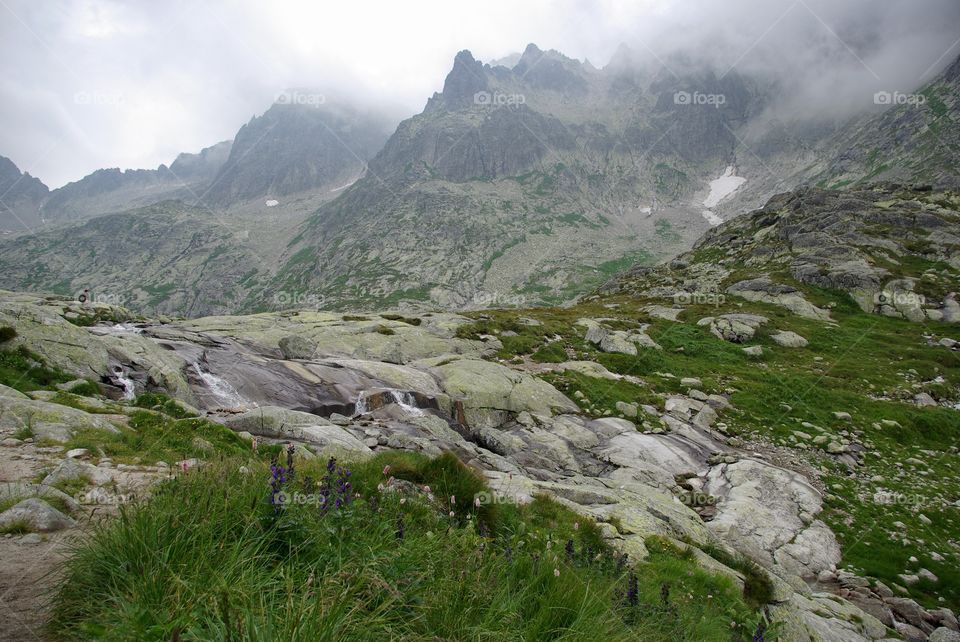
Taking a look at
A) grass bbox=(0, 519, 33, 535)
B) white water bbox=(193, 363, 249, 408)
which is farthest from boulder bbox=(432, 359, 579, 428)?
grass bbox=(0, 519, 33, 535)

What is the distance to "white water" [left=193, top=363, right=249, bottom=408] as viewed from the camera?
61.3 feet

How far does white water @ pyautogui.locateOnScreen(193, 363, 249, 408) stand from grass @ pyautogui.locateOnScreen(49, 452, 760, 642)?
52.6 feet

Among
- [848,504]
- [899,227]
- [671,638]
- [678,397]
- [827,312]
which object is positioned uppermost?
[899,227]

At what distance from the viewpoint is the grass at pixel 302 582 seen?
2.53 meters

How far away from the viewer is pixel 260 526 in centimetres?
362

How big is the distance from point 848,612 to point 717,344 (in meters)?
33.1

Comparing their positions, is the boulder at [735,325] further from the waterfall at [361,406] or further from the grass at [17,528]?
the grass at [17,528]

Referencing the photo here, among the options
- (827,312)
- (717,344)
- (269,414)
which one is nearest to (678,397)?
(717,344)

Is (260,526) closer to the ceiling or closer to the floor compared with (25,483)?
closer to the ceiling

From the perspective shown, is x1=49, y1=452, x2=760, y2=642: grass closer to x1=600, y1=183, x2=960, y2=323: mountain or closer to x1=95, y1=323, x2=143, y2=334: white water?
x1=95, y1=323, x2=143, y2=334: white water

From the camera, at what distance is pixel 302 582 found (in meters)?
3.15

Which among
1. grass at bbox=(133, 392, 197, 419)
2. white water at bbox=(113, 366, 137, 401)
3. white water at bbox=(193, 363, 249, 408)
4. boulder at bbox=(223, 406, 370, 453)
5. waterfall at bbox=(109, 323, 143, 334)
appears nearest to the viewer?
boulder at bbox=(223, 406, 370, 453)

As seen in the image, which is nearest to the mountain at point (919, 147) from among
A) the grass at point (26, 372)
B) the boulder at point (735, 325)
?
the boulder at point (735, 325)

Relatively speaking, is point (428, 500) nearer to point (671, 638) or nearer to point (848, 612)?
point (671, 638)
